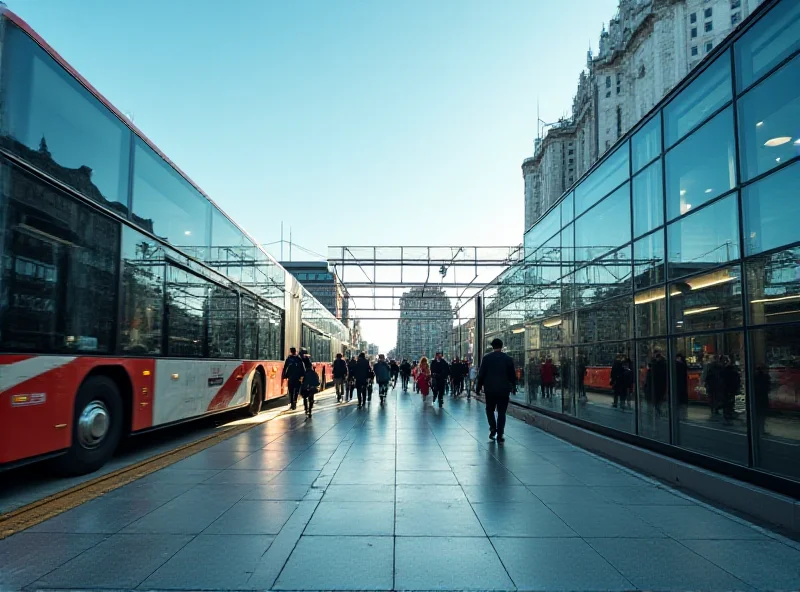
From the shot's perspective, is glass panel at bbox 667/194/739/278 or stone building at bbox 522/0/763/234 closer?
glass panel at bbox 667/194/739/278

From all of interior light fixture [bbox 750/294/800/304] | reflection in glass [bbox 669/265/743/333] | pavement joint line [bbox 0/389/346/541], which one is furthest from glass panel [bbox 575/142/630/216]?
pavement joint line [bbox 0/389/346/541]

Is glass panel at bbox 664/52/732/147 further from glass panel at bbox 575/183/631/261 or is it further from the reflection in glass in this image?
the reflection in glass

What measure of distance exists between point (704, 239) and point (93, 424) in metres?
7.34

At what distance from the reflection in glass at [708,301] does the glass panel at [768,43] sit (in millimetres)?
2039

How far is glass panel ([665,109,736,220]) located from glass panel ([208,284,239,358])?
25.0ft

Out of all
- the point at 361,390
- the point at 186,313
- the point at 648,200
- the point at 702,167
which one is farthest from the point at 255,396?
the point at 702,167

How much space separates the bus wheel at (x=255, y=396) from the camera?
1397 cm

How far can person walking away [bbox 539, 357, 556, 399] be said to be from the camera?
1334 cm

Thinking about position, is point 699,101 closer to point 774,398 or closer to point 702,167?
point 702,167

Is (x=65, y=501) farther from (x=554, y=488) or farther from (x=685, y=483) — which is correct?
(x=685, y=483)

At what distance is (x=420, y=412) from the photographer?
661 inches

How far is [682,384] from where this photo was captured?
7.51 meters

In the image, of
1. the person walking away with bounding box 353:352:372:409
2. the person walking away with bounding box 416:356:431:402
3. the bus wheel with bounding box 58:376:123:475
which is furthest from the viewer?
the person walking away with bounding box 416:356:431:402

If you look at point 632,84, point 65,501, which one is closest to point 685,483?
point 65,501
